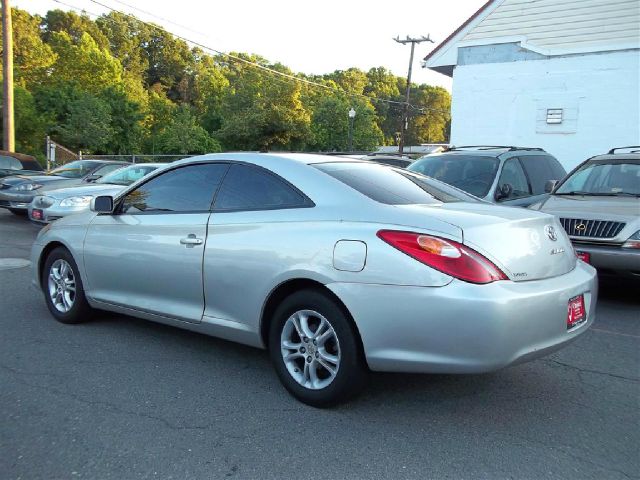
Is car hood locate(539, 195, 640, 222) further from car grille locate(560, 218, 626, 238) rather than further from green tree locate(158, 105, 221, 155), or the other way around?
green tree locate(158, 105, 221, 155)

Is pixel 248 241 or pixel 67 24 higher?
pixel 67 24

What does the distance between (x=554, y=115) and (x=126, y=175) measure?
38.9 ft

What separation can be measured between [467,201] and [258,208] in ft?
5.01

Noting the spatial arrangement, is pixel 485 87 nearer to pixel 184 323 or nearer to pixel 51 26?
pixel 184 323

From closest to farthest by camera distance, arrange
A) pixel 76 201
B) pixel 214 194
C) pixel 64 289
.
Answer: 1. pixel 214 194
2. pixel 64 289
3. pixel 76 201

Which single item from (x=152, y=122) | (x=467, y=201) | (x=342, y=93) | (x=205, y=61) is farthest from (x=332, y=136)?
(x=467, y=201)

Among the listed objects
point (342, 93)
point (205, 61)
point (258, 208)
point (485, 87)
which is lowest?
point (258, 208)

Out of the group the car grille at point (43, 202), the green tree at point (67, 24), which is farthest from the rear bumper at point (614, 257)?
the green tree at point (67, 24)

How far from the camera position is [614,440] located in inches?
125

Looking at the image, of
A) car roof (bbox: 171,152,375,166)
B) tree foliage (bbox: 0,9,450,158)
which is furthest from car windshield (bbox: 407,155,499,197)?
tree foliage (bbox: 0,9,450,158)

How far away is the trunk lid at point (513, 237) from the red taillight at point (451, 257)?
6 centimetres

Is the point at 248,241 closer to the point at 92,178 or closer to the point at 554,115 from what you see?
the point at 92,178

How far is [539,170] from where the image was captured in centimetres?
859

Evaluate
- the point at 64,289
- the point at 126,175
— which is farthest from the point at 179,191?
the point at 126,175
